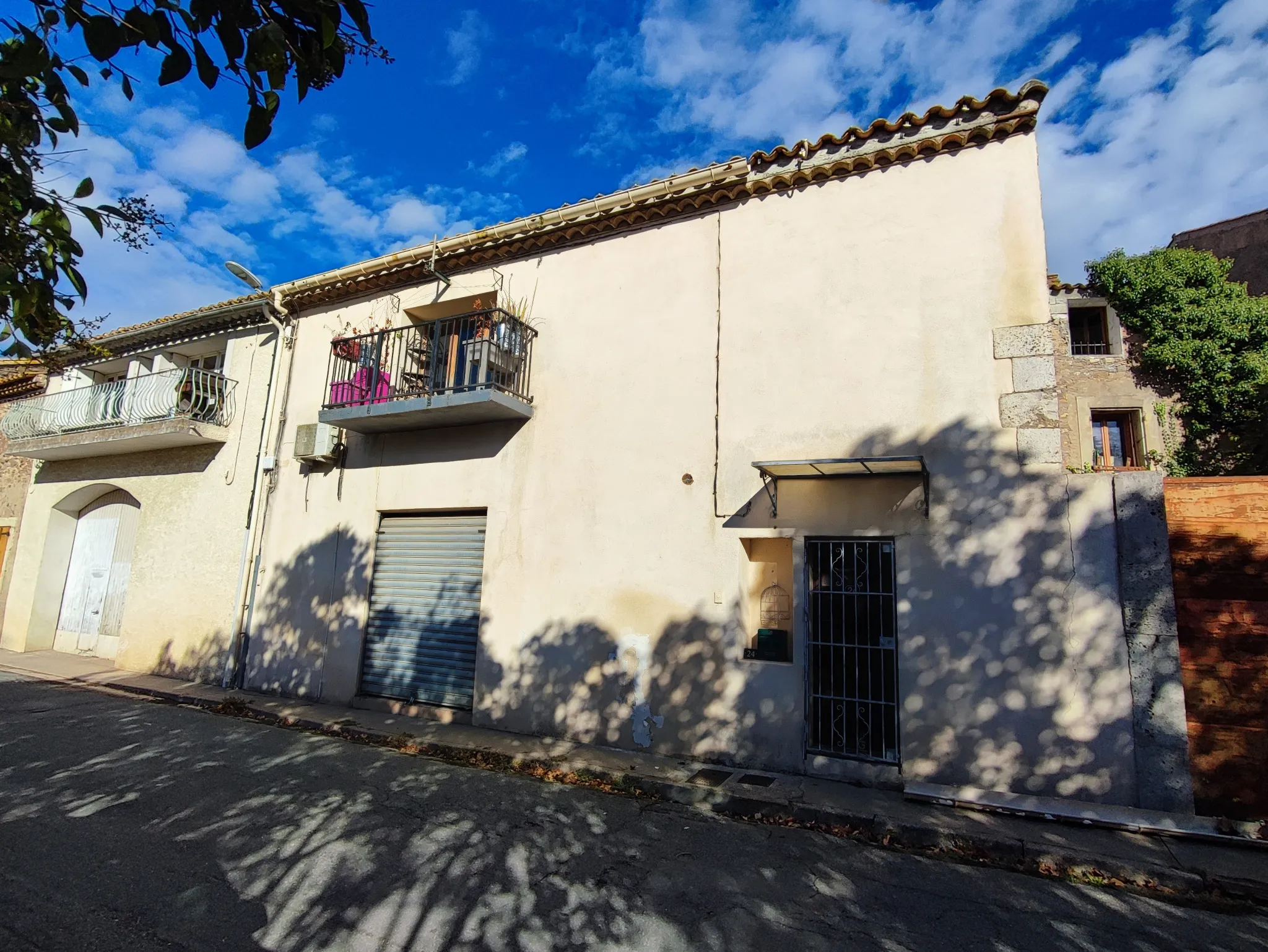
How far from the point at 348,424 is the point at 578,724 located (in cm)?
502

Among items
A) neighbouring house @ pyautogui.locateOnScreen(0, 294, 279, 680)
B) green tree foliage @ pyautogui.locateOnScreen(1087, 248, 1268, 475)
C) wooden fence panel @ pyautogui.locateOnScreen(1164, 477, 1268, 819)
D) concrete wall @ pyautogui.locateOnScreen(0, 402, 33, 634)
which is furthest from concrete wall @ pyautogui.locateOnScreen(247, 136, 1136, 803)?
green tree foliage @ pyautogui.locateOnScreen(1087, 248, 1268, 475)

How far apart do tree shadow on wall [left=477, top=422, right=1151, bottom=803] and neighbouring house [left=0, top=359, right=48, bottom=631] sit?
46.3 ft

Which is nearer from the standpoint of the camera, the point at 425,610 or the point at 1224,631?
the point at 1224,631

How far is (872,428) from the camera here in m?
6.32

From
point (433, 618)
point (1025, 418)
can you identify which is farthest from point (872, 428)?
point (433, 618)

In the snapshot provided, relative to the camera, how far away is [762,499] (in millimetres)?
6652

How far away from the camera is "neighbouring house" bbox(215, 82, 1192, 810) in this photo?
18.0 feet

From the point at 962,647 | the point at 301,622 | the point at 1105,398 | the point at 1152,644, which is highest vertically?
the point at 1105,398

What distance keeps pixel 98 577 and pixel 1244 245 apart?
27.8 metres

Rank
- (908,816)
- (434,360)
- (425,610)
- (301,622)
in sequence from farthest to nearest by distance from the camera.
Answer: (301,622) < (425,610) < (434,360) < (908,816)

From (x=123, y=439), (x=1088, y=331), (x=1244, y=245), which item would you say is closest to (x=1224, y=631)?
(x=123, y=439)

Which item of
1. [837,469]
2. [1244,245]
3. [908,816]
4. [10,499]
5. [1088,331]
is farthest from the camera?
[1088,331]

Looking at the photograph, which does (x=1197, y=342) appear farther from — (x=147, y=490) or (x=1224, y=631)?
(x=147, y=490)

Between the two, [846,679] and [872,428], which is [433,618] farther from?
[872,428]
